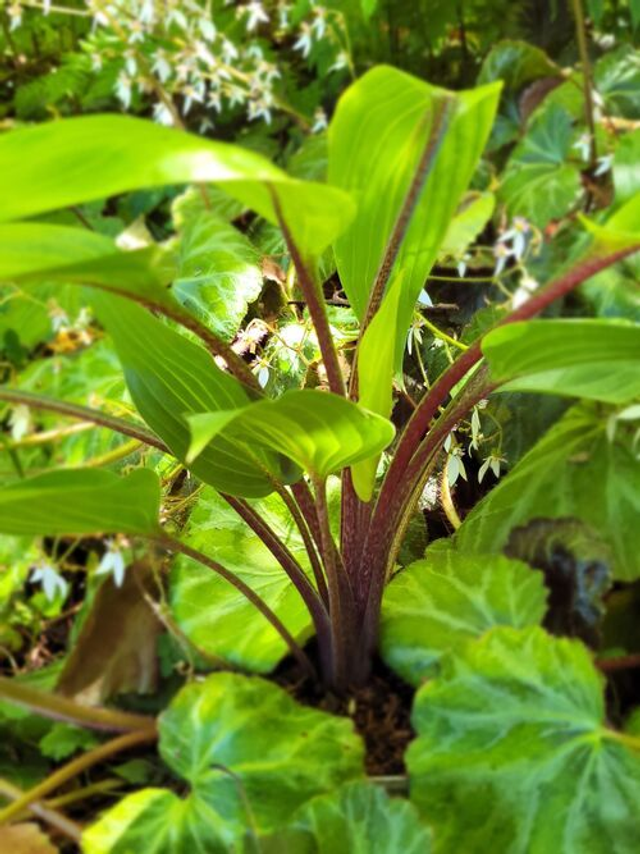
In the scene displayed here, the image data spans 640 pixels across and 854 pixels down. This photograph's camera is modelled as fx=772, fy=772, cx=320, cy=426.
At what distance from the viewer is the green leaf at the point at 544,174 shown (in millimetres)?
1153

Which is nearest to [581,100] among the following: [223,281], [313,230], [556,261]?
[556,261]

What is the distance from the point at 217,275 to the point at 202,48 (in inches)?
26.2

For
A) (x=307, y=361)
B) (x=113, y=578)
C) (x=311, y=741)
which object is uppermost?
(x=307, y=361)

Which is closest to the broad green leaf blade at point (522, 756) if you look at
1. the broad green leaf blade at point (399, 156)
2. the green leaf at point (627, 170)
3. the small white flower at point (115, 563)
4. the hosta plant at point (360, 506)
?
the hosta plant at point (360, 506)

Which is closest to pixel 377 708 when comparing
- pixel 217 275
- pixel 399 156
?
pixel 399 156

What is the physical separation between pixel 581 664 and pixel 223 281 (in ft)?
1.87

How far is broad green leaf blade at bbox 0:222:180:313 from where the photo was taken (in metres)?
0.34

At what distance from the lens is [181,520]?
793 mm

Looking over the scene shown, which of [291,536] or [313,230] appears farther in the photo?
[291,536]

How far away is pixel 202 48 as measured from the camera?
132 cm

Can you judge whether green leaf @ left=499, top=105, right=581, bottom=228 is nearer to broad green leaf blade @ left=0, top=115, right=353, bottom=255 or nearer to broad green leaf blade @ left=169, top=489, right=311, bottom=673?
broad green leaf blade @ left=169, top=489, right=311, bottom=673

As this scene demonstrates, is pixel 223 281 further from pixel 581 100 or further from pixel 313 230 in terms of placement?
pixel 581 100

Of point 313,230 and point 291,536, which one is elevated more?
point 313,230

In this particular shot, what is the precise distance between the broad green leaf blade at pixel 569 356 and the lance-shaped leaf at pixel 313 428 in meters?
0.08
